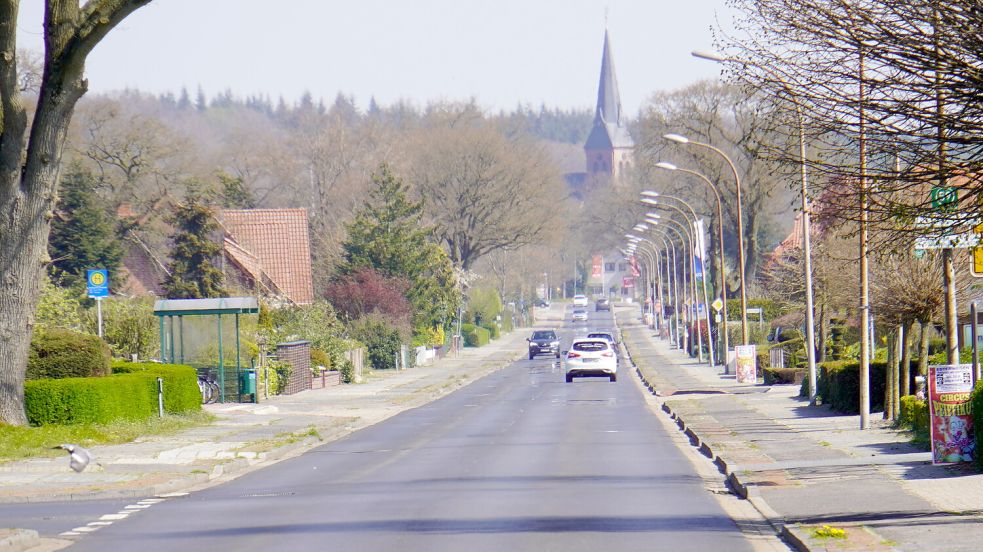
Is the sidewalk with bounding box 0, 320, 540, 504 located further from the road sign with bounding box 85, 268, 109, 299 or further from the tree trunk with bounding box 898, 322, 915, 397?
the tree trunk with bounding box 898, 322, 915, 397

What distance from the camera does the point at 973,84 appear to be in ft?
34.5

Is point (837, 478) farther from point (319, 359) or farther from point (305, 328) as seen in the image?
point (305, 328)

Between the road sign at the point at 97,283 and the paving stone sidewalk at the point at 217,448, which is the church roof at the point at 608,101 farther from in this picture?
the road sign at the point at 97,283

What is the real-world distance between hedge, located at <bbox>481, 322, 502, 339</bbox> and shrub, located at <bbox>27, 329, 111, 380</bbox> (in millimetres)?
77740

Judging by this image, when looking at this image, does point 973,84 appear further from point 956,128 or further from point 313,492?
point 313,492

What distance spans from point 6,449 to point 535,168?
63.3 metres

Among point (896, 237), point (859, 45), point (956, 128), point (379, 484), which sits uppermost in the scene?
point (859, 45)

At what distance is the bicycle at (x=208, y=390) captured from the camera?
3672cm

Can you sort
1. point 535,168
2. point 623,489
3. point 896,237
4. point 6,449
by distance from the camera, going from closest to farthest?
point 896,237
point 623,489
point 6,449
point 535,168

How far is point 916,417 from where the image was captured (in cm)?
2005

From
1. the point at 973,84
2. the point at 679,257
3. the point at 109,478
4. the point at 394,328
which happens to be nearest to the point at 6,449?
the point at 109,478

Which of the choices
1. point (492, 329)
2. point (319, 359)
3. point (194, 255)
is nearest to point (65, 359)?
point (319, 359)

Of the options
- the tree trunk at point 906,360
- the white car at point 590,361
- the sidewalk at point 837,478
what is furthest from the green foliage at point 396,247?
the tree trunk at point 906,360

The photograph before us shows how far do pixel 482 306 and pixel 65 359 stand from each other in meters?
78.4
